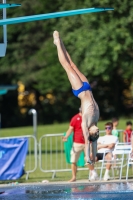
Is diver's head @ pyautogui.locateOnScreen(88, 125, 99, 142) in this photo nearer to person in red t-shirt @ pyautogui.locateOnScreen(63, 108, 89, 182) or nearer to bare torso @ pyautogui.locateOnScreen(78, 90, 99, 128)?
bare torso @ pyautogui.locateOnScreen(78, 90, 99, 128)

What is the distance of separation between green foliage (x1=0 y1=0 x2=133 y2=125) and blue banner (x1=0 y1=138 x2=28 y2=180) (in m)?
11.9

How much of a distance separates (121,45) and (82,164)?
12120 mm

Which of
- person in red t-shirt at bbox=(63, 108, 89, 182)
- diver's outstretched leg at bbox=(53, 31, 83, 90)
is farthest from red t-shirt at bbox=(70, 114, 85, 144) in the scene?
diver's outstretched leg at bbox=(53, 31, 83, 90)

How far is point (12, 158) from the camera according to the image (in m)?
16.5

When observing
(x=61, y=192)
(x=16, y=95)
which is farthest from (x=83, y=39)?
(x=16, y=95)

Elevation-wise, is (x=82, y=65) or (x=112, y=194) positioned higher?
(x=82, y=65)

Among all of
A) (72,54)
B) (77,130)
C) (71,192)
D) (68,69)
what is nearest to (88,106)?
(68,69)

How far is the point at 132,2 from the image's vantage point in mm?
27094

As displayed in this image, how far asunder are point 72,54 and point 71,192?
835 inches

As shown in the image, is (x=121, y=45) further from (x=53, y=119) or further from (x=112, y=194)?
(x=53, y=119)

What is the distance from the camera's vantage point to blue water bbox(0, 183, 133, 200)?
11.9 m

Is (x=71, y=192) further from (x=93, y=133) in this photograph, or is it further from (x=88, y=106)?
(x=88, y=106)

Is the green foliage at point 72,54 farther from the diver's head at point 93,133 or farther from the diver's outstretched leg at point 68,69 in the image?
the diver's head at point 93,133

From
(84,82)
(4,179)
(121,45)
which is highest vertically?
(121,45)
